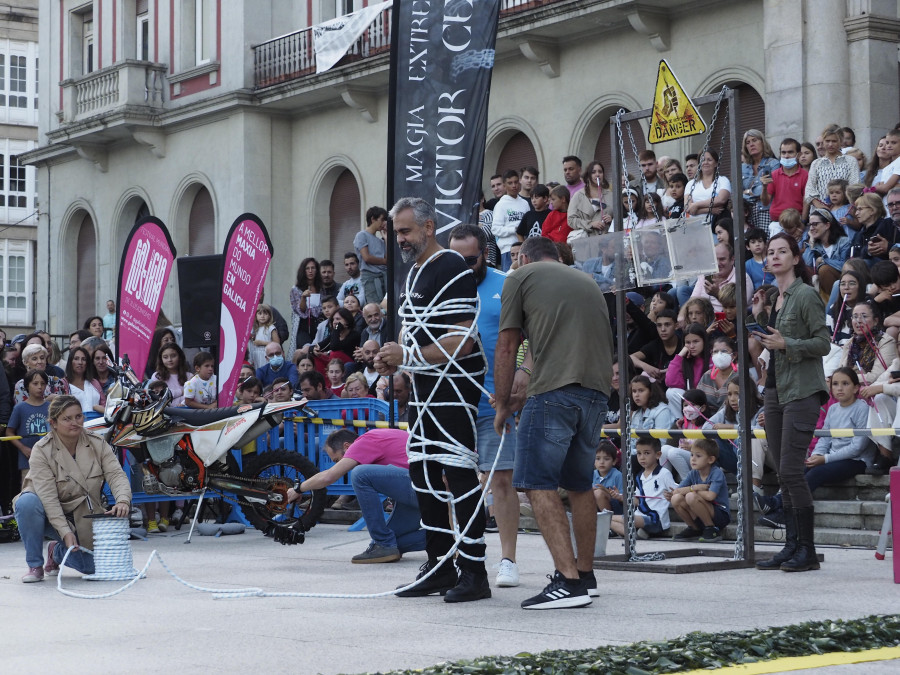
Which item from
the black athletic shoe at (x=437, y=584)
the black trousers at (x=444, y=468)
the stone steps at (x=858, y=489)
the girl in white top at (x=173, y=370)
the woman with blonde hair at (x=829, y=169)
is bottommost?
the black athletic shoe at (x=437, y=584)

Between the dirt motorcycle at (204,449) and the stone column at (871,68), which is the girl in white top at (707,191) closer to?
the stone column at (871,68)

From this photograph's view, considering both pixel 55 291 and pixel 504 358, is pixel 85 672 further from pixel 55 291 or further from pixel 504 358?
pixel 55 291

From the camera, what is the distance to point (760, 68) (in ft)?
66.9

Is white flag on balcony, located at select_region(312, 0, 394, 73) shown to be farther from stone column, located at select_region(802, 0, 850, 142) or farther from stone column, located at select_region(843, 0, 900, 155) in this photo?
stone column, located at select_region(843, 0, 900, 155)

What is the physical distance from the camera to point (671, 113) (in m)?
10.2

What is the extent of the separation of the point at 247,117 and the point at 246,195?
162 cm

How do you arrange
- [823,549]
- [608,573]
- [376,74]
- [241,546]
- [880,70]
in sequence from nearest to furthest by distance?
[608,573]
[823,549]
[241,546]
[880,70]
[376,74]

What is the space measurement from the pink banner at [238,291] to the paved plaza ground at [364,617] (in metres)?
4.92

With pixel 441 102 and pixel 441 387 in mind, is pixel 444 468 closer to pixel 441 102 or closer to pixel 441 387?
pixel 441 387

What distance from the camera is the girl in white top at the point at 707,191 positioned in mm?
15539

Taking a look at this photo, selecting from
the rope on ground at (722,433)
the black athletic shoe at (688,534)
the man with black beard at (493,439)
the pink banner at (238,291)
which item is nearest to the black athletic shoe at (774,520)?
the black athletic shoe at (688,534)

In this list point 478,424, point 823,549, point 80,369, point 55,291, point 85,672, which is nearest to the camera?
point 85,672

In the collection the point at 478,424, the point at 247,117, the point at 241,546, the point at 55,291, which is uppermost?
the point at 247,117

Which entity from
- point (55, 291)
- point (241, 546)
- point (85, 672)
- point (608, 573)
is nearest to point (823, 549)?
point (608, 573)
